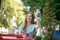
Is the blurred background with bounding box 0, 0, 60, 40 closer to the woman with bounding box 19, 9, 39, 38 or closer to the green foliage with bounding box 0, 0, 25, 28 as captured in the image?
the green foliage with bounding box 0, 0, 25, 28

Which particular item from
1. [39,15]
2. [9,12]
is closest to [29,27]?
[39,15]

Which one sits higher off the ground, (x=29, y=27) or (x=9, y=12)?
(x=9, y=12)

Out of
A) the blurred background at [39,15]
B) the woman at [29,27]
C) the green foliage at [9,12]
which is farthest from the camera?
the green foliage at [9,12]

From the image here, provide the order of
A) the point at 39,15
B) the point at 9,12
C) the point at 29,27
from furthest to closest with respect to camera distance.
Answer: the point at 9,12 < the point at 39,15 < the point at 29,27

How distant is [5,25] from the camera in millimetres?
15719

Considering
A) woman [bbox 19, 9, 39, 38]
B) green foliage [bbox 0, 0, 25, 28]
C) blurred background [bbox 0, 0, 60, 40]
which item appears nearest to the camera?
blurred background [bbox 0, 0, 60, 40]

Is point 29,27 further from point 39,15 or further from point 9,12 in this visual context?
point 9,12

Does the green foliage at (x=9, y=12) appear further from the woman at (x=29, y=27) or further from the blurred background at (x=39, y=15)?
the woman at (x=29, y=27)

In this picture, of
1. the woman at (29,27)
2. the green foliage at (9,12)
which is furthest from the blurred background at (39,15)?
the woman at (29,27)

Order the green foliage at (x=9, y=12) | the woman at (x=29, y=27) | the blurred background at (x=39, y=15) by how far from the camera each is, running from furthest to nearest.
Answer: the green foliage at (x=9, y=12)
the woman at (x=29, y=27)
the blurred background at (x=39, y=15)

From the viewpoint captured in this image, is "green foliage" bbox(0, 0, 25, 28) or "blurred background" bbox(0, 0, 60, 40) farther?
"green foliage" bbox(0, 0, 25, 28)

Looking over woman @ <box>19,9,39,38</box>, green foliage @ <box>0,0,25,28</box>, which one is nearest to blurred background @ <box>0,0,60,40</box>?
green foliage @ <box>0,0,25,28</box>

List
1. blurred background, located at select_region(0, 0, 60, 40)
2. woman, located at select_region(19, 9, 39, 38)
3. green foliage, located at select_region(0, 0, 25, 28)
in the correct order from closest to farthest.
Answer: blurred background, located at select_region(0, 0, 60, 40) < woman, located at select_region(19, 9, 39, 38) < green foliage, located at select_region(0, 0, 25, 28)

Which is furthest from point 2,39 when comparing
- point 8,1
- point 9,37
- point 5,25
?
point 8,1
